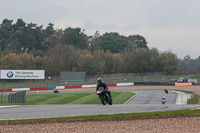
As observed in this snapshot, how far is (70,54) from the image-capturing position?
4498 inches

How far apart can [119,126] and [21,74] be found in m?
76.6

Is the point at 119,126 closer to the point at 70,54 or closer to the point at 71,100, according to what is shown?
the point at 71,100

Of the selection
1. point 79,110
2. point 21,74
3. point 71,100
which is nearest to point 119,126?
point 79,110

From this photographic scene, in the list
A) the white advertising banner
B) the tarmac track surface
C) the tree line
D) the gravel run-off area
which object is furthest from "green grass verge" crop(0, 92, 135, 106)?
the tree line

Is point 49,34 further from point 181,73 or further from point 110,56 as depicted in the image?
point 181,73

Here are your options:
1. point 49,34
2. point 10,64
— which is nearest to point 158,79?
point 10,64

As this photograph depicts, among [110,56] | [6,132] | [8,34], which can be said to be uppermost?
[8,34]

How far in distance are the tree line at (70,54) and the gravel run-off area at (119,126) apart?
87.3 metres

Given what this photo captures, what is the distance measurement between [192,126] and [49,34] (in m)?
143

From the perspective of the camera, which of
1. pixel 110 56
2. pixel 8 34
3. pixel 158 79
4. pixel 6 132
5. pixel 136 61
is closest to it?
pixel 6 132

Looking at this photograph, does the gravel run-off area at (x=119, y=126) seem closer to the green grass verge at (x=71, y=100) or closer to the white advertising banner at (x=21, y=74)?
the green grass verge at (x=71, y=100)

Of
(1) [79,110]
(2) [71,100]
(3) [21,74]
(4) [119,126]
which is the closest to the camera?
(4) [119,126]

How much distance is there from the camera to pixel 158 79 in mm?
80938

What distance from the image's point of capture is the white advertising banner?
86.6m
